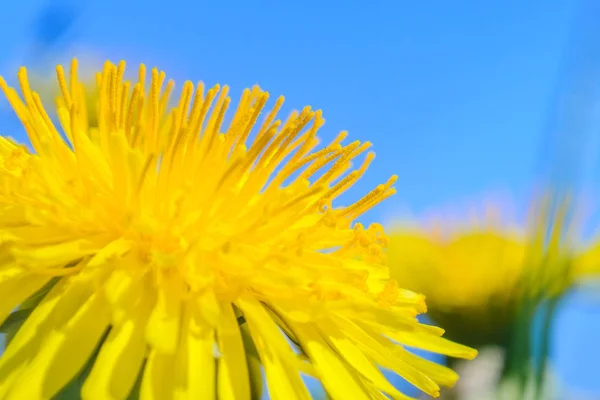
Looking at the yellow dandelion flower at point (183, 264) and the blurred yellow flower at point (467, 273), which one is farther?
the blurred yellow flower at point (467, 273)

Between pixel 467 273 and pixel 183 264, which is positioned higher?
pixel 467 273

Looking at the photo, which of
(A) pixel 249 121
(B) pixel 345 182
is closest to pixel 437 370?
(B) pixel 345 182

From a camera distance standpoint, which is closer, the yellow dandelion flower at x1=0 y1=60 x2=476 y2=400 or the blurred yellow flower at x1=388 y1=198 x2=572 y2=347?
the yellow dandelion flower at x1=0 y1=60 x2=476 y2=400

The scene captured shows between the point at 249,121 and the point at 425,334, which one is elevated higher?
the point at 249,121

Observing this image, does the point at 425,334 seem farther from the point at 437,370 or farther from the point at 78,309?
the point at 78,309

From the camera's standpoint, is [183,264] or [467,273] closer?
[183,264]

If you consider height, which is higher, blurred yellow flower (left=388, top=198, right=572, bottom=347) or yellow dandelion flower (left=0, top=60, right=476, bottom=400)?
blurred yellow flower (left=388, top=198, right=572, bottom=347)

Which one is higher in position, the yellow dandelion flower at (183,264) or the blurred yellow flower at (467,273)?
the blurred yellow flower at (467,273)

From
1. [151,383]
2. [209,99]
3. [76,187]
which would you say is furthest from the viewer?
[209,99]
